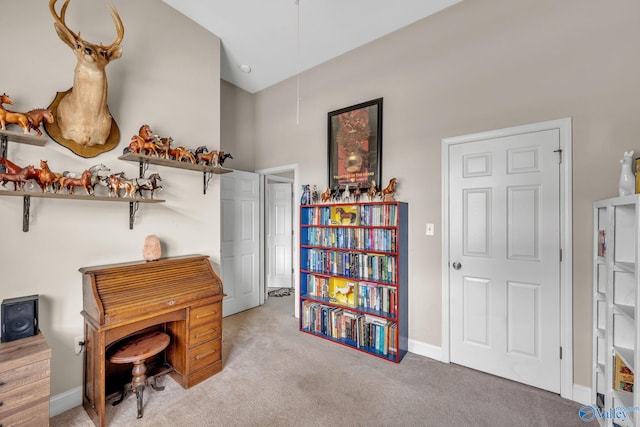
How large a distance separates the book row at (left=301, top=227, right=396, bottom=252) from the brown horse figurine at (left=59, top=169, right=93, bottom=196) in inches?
79.9

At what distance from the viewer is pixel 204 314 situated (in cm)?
216

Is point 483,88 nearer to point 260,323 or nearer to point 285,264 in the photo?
point 260,323

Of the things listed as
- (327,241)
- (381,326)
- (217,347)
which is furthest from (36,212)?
(381,326)

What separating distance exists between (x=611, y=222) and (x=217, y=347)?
294 cm

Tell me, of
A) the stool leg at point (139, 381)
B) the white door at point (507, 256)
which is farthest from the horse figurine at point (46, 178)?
the white door at point (507, 256)

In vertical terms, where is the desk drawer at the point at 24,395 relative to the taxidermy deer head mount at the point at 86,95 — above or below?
below

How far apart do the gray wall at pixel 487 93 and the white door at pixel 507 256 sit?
13 cm

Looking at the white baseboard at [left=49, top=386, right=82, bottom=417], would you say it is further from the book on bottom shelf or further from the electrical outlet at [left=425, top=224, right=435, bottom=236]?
the book on bottom shelf

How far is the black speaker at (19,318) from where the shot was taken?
1539 millimetres

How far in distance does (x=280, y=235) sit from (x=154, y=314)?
10.8 feet

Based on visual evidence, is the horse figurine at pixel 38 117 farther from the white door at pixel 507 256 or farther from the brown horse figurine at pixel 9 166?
the white door at pixel 507 256

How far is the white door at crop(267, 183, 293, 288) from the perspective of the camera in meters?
5.05

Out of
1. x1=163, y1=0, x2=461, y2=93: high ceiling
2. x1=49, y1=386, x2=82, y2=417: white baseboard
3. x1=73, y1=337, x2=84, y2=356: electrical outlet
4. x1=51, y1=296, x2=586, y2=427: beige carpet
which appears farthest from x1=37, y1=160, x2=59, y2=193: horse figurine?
x1=163, y1=0, x2=461, y2=93: high ceiling

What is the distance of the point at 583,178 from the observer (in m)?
1.93
